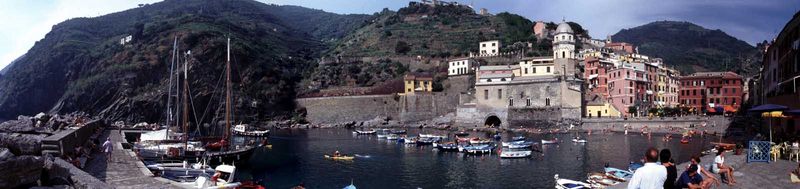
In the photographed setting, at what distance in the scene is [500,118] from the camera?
75.1 metres

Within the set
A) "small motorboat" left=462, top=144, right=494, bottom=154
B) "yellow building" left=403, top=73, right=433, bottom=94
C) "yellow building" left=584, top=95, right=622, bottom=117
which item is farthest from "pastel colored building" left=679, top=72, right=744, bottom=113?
"small motorboat" left=462, top=144, right=494, bottom=154

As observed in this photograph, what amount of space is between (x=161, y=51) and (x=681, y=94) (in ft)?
276

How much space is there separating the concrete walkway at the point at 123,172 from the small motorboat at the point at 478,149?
24.3 m

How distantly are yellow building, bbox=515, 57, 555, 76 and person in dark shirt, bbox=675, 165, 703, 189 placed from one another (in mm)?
66771

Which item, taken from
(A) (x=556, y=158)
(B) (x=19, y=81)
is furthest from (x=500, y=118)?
(B) (x=19, y=81)

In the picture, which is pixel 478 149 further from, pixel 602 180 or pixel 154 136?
pixel 154 136

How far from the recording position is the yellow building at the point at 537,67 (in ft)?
253

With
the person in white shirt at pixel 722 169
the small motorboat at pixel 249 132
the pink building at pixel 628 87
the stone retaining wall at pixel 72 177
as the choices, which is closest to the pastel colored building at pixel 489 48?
the pink building at pixel 628 87

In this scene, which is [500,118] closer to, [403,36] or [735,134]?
[735,134]

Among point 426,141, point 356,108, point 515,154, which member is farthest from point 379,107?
point 515,154

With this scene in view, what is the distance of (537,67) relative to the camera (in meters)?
78.1

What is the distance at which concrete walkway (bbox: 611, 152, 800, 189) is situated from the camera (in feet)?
47.8

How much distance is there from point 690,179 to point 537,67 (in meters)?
68.2

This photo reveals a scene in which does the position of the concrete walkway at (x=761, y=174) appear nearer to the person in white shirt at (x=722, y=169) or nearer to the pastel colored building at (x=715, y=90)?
the person in white shirt at (x=722, y=169)
